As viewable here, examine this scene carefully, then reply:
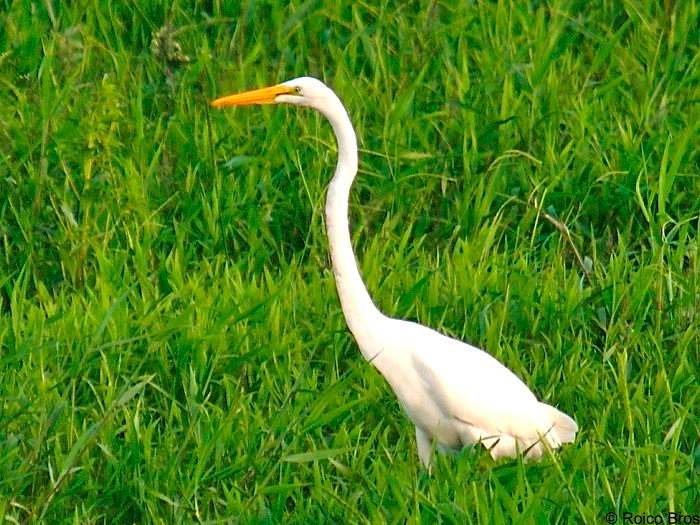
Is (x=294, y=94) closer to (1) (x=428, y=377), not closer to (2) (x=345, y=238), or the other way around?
(2) (x=345, y=238)

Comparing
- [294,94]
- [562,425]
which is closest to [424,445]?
[562,425]

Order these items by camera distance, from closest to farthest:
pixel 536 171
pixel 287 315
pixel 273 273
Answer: pixel 287 315
pixel 273 273
pixel 536 171

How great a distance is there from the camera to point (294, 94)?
3916 mm

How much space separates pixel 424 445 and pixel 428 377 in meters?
0.16

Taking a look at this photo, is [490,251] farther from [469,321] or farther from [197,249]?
[197,249]

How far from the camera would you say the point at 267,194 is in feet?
16.0

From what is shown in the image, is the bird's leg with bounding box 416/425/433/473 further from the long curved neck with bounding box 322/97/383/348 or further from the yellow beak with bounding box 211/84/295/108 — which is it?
the yellow beak with bounding box 211/84/295/108

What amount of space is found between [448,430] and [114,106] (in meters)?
1.52

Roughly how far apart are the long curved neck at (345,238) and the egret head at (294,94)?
42 millimetres

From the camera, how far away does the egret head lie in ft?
12.6

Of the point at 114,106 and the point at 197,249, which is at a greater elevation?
the point at 114,106

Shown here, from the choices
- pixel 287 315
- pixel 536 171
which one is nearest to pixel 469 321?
pixel 287 315

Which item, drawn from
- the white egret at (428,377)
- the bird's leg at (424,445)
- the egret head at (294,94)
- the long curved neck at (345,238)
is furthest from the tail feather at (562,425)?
the egret head at (294,94)

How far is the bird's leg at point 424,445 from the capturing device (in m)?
3.76
